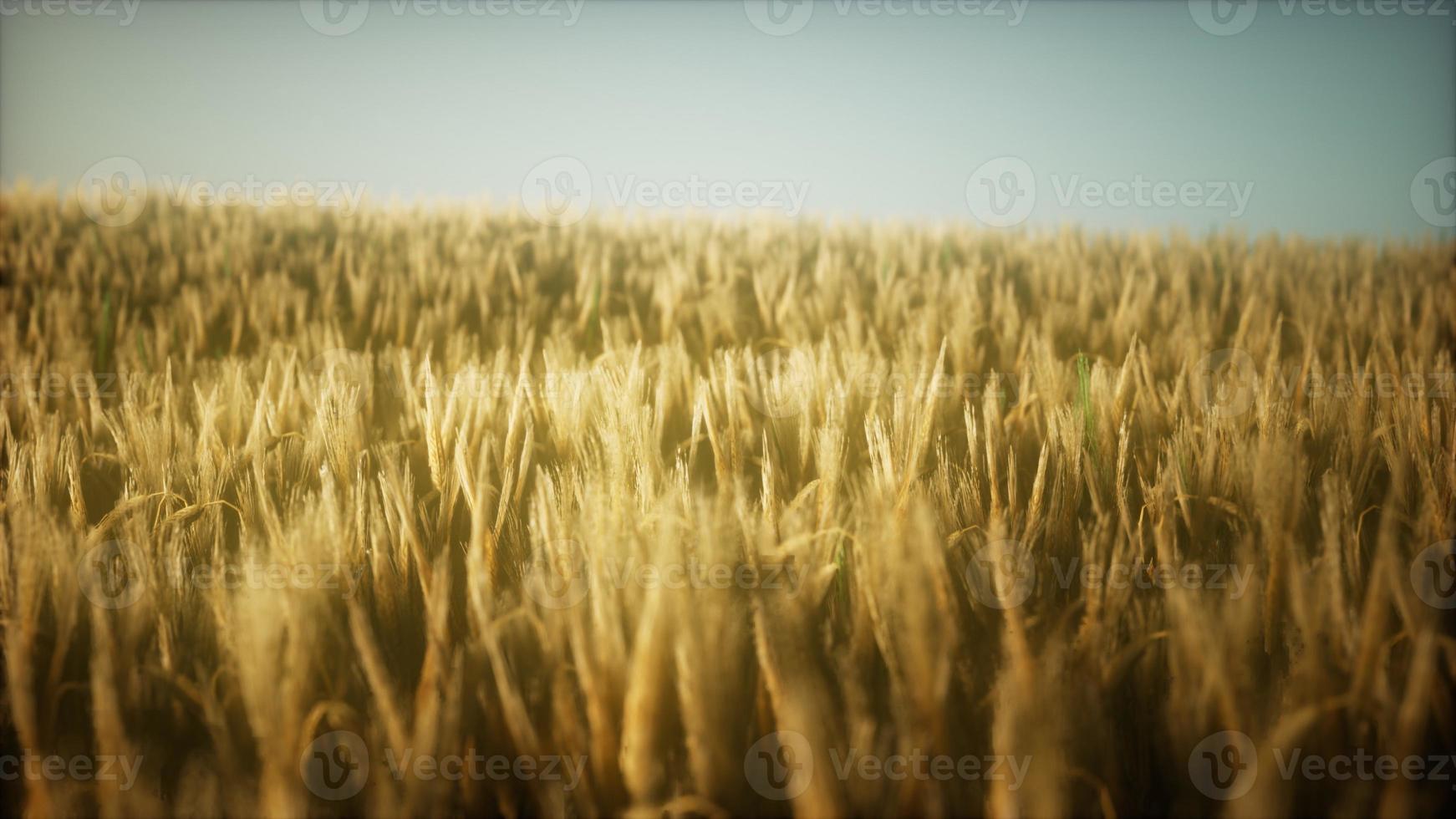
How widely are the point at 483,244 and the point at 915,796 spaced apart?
14.1 feet

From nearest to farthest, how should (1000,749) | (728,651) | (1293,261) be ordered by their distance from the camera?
(1000,749), (728,651), (1293,261)

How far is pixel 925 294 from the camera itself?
8.10 feet

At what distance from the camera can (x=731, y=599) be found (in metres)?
0.71

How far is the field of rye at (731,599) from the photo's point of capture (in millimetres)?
531

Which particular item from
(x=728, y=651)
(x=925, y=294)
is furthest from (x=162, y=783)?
(x=925, y=294)

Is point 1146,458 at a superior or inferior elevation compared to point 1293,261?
inferior

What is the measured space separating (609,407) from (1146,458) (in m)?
0.92

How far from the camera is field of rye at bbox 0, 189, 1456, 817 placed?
1.74 feet

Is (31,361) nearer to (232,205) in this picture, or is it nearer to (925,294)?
(925,294)

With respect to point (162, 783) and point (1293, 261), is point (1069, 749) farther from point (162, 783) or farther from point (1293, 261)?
point (1293, 261)

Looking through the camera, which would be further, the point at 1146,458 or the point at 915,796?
the point at 1146,458

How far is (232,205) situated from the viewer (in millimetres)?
5438

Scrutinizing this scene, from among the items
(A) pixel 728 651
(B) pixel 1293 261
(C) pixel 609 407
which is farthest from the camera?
(B) pixel 1293 261

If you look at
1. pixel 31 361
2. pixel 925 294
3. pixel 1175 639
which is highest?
pixel 925 294
